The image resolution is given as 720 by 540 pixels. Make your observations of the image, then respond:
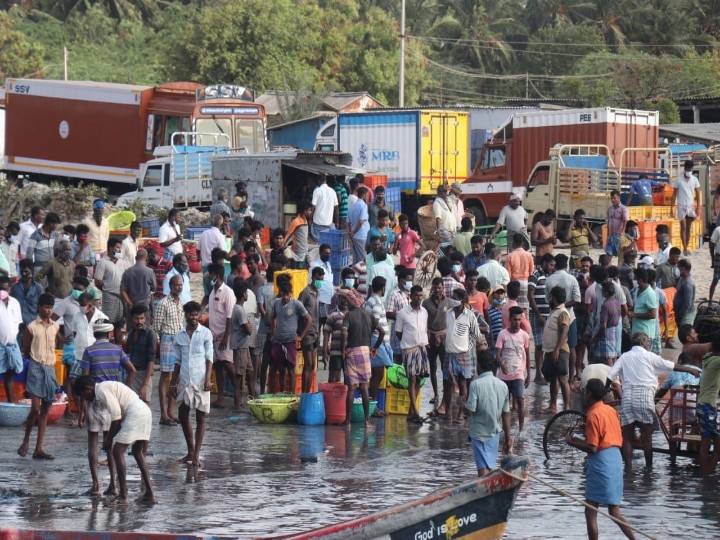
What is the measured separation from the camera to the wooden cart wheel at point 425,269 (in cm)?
2233

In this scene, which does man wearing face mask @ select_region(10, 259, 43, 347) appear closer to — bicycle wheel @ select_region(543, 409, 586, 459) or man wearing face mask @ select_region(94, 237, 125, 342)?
man wearing face mask @ select_region(94, 237, 125, 342)

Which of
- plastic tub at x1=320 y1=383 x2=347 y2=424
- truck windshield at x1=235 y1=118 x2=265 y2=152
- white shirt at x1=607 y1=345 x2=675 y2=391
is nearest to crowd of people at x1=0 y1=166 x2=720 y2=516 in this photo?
white shirt at x1=607 y1=345 x2=675 y2=391

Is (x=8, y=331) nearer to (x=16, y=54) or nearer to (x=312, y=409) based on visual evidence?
(x=312, y=409)

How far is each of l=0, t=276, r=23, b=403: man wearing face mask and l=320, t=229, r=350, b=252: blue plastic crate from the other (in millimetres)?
7503

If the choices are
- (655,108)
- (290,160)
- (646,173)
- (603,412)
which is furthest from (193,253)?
(655,108)

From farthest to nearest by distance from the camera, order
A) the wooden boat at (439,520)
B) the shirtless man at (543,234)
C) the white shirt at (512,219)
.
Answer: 1. the white shirt at (512,219)
2. the shirtless man at (543,234)
3. the wooden boat at (439,520)

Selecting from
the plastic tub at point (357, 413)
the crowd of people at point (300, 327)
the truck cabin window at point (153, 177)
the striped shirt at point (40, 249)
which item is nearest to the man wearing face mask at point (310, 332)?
the crowd of people at point (300, 327)

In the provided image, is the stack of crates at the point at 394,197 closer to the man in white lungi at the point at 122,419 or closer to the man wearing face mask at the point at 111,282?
the man wearing face mask at the point at 111,282

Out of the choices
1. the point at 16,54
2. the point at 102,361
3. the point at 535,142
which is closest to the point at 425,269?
the point at 102,361

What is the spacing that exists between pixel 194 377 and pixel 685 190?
50.1 ft

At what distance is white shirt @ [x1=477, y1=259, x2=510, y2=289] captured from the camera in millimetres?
17906

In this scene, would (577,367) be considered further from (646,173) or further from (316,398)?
(646,173)

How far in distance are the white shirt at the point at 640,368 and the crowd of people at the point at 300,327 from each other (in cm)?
1

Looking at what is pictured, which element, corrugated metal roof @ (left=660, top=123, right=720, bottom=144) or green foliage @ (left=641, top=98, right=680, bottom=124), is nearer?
corrugated metal roof @ (left=660, top=123, right=720, bottom=144)
